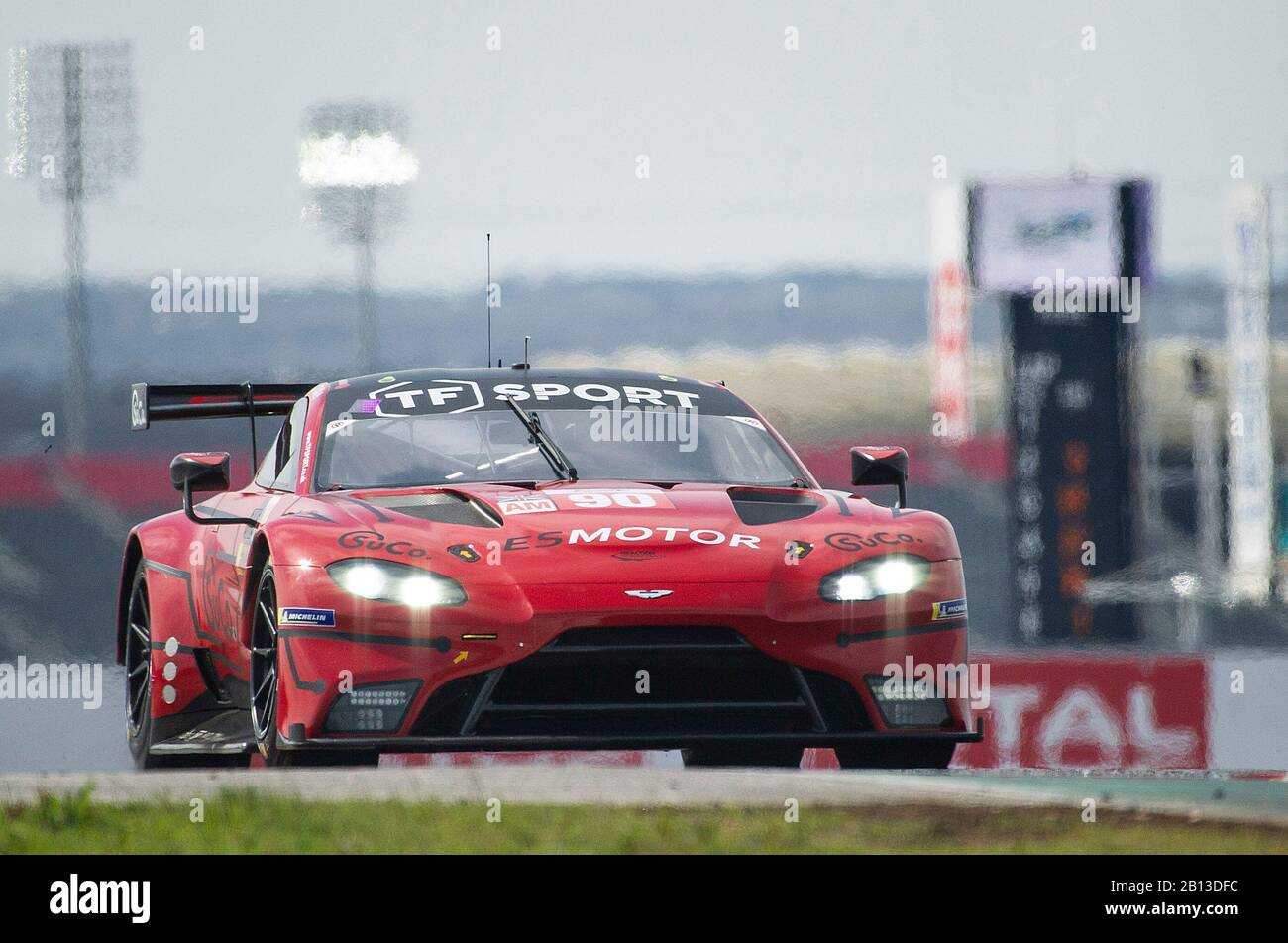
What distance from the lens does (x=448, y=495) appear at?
7062 millimetres

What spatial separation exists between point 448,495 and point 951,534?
1.55m

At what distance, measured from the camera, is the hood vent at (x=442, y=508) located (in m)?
6.74

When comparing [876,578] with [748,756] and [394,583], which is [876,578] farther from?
[748,756]

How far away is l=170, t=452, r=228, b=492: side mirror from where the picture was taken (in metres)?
7.70

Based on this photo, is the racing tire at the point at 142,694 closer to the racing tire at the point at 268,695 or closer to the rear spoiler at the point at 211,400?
the rear spoiler at the point at 211,400

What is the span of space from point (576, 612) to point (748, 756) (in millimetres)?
1940

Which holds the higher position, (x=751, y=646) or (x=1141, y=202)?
(x=1141, y=202)

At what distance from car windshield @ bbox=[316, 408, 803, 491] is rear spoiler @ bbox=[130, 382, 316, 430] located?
61.6 inches

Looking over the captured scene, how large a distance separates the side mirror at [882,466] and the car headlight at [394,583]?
1870 millimetres

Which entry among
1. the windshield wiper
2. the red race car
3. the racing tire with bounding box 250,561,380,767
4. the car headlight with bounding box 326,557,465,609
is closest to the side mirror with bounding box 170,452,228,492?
the red race car

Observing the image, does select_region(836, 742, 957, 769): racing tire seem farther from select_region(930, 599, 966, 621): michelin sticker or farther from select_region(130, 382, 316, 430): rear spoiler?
select_region(130, 382, 316, 430): rear spoiler

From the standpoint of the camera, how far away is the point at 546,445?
25.1 feet
